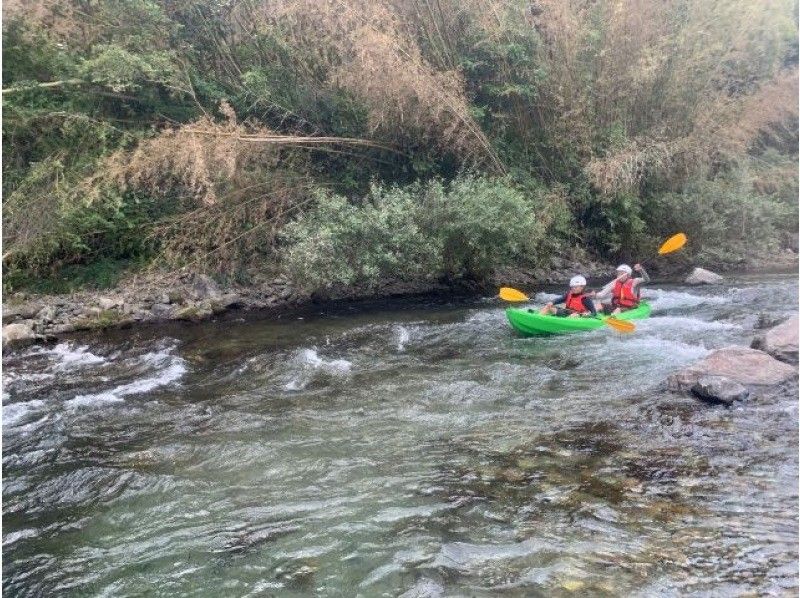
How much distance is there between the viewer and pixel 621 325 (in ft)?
24.7

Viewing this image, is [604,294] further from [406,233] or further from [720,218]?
[720,218]

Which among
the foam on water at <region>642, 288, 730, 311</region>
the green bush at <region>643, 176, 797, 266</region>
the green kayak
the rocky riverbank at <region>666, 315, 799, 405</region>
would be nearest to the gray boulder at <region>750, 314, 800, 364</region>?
the rocky riverbank at <region>666, 315, 799, 405</region>

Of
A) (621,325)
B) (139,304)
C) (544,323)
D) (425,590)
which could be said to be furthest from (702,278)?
(425,590)

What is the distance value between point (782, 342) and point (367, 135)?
7.48 metres

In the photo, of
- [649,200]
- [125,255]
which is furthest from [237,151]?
[649,200]

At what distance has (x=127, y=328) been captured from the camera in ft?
30.3

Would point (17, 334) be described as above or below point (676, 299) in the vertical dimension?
above

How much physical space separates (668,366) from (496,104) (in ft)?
24.0

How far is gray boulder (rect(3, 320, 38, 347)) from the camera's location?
27.8 ft

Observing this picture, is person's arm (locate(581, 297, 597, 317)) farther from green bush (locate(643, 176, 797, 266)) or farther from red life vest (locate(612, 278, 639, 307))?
green bush (locate(643, 176, 797, 266))

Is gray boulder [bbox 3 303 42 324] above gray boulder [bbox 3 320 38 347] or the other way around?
above

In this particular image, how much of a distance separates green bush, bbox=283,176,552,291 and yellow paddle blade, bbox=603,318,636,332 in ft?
9.22

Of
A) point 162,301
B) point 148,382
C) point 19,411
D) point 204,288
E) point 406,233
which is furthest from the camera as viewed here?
point 204,288

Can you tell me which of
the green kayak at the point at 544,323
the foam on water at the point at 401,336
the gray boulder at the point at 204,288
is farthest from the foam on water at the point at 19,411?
the green kayak at the point at 544,323
